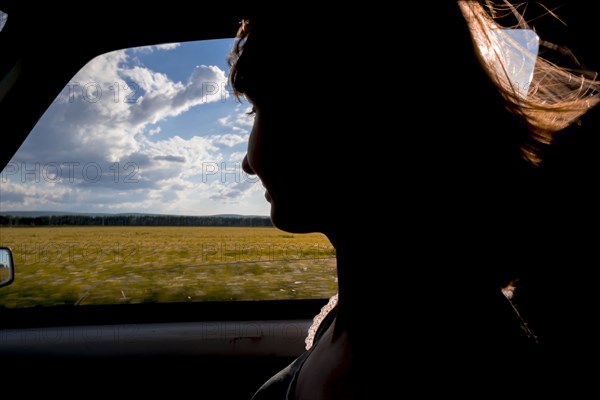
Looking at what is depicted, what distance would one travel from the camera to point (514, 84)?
37.8 inches

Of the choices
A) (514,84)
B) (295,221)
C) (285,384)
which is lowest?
(285,384)

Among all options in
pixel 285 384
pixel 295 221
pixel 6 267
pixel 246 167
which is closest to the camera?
pixel 295 221

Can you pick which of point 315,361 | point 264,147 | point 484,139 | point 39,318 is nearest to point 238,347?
point 39,318

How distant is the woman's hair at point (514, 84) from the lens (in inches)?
36.1

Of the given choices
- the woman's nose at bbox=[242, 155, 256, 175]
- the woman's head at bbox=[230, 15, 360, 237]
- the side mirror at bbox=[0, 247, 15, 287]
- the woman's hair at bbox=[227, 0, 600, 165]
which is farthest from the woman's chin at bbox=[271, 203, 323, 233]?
the side mirror at bbox=[0, 247, 15, 287]

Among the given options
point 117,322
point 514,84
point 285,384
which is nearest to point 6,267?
point 117,322

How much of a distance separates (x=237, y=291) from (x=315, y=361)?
1.70 metres

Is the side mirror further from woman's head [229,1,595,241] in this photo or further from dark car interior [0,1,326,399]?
woman's head [229,1,595,241]

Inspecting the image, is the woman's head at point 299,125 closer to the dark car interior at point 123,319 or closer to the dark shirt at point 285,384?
the dark shirt at point 285,384

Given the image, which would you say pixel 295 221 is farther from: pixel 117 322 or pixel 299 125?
pixel 117 322

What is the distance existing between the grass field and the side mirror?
1.69 feet

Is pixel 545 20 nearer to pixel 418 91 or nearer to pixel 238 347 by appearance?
pixel 418 91

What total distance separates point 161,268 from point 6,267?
39.0 inches

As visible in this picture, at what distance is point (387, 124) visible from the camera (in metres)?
0.90
